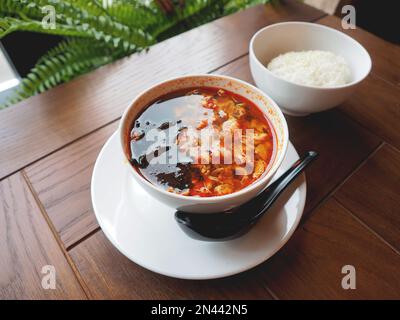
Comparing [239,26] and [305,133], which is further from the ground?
[239,26]

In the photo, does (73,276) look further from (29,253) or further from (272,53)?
(272,53)

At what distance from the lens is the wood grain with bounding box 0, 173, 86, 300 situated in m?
0.57

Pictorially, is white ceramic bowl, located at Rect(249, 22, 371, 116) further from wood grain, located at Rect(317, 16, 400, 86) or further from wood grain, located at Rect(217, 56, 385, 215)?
wood grain, located at Rect(317, 16, 400, 86)

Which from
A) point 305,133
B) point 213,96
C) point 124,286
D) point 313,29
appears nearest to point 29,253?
point 124,286

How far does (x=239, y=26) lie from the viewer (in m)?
1.20

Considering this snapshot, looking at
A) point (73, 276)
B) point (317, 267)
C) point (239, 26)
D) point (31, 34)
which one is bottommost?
point (317, 267)

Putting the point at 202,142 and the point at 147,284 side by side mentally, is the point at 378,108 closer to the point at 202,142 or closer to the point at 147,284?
the point at 202,142

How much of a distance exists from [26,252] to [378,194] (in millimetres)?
790

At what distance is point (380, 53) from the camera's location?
110 cm

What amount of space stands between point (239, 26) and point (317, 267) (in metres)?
0.96

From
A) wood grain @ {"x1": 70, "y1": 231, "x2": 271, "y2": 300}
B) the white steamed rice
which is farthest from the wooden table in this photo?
the white steamed rice

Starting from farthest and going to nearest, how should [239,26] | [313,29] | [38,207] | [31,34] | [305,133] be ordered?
1. [31,34]
2. [239,26]
3. [313,29]
4. [305,133]
5. [38,207]

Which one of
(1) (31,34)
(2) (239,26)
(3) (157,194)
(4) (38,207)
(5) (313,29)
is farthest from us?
(1) (31,34)

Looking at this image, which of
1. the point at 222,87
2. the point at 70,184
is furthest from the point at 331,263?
the point at 70,184
